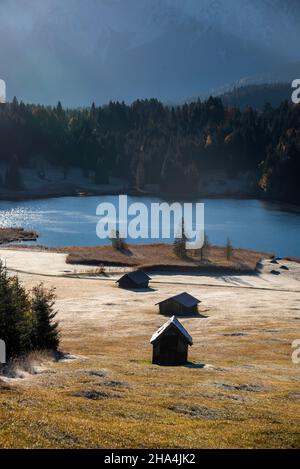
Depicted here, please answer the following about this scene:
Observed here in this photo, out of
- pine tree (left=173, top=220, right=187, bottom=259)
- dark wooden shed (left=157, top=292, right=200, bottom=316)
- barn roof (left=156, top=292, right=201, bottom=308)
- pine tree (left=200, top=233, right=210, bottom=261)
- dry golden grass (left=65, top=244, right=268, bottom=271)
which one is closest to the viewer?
dark wooden shed (left=157, top=292, right=200, bottom=316)

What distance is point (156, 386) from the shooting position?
38031 millimetres

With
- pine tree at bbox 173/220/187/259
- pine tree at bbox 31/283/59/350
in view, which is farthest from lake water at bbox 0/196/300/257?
pine tree at bbox 31/283/59/350

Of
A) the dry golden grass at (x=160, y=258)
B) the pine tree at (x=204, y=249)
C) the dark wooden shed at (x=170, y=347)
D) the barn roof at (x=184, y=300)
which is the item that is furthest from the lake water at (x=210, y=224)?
the dark wooden shed at (x=170, y=347)

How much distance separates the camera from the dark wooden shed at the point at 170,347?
49.6 metres

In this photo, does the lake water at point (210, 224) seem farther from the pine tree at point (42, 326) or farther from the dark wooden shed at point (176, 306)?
the pine tree at point (42, 326)

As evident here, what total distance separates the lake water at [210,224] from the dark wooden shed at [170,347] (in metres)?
86.7

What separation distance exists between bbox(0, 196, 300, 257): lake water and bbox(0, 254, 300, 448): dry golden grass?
6174 cm

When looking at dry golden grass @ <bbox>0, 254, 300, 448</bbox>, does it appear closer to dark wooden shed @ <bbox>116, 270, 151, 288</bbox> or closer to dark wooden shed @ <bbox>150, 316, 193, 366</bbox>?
dark wooden shed @ <bbox>150, 316, 193, 366</bbox>

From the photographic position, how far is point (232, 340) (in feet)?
199

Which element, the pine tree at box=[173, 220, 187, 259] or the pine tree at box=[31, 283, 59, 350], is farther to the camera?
the pine tree at box=[173, 220, 187, 259]

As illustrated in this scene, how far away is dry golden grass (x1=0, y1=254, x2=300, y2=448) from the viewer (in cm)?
2598

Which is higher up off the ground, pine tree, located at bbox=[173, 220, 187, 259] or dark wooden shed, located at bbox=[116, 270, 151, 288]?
pine tree, located at bbox=[173, 220, 187, 259]

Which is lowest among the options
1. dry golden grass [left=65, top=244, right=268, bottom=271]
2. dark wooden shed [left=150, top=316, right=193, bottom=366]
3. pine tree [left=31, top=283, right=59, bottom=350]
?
dry golden grass [left=65, top=244, right=268, bottom=271]
